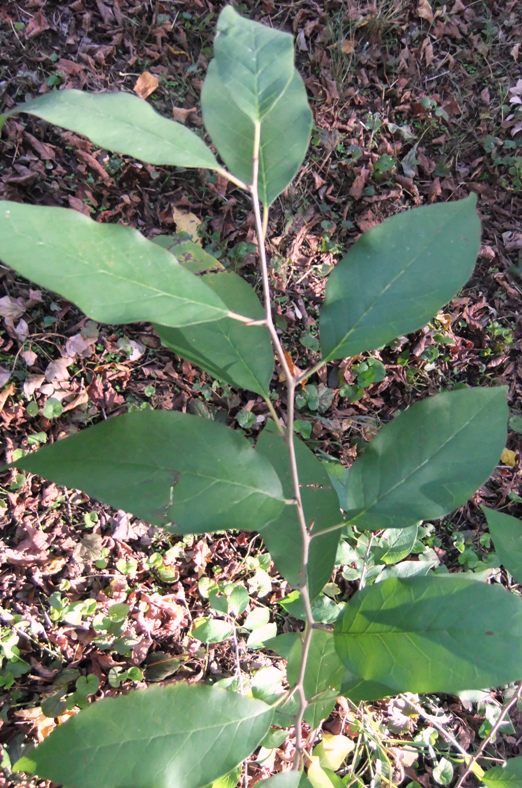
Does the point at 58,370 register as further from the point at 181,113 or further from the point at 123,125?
the point at 123,125

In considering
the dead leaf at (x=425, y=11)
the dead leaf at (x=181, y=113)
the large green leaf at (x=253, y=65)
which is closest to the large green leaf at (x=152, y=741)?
the large green leaf at (x=253, y=65)

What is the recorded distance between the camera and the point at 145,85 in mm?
2500

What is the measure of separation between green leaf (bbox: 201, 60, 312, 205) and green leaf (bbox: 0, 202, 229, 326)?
18 centimetres

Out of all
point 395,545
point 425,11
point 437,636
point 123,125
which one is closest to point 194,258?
point 123,125

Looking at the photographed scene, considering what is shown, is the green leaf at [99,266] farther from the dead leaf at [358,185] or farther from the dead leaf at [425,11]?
the dead leaf at [425,11]

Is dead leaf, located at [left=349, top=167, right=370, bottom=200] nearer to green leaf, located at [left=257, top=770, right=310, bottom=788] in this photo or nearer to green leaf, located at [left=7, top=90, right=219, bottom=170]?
green leaf, located at [left=7, top=90, right=219, bottom=170]

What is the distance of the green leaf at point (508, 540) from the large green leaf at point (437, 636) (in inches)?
12.6

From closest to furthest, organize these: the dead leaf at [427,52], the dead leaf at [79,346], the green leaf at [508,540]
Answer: the green leaf at [508,540] < the dead leaf at [79,346] < the dead leaf at [427,52]

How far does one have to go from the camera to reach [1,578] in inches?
70.9

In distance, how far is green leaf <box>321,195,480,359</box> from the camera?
0.74 m

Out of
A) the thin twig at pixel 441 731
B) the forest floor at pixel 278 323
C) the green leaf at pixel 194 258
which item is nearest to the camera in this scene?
the green leaf at pixel 194 258

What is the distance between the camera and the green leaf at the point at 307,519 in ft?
3.17

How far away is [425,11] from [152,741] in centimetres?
374

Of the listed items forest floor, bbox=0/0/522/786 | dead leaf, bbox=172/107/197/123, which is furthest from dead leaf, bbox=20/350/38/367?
dead leaf, bbox=172/107/197/123
